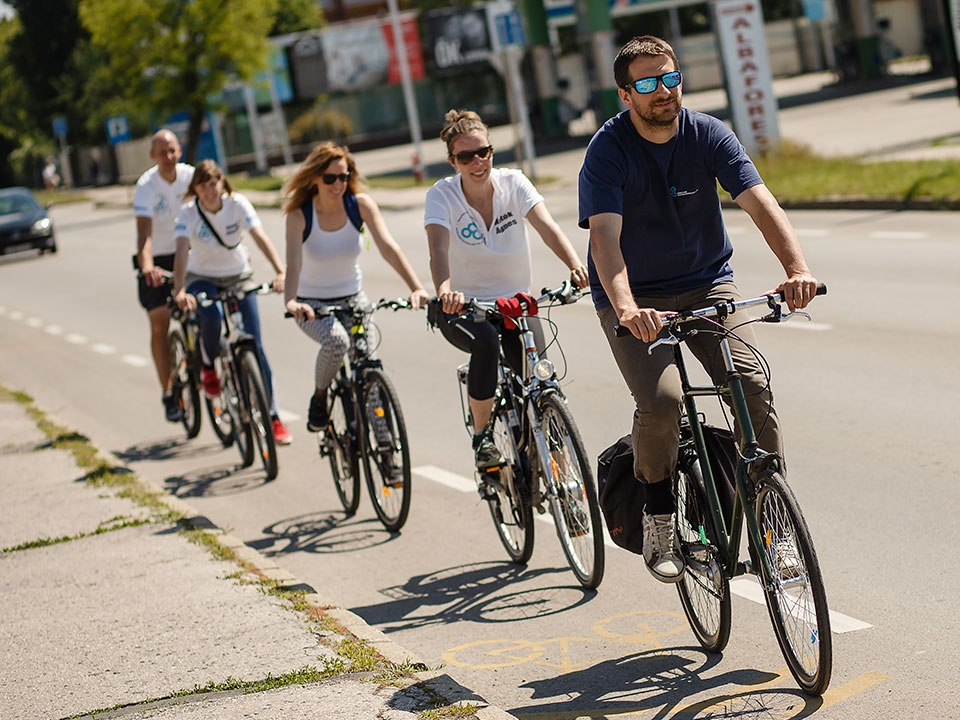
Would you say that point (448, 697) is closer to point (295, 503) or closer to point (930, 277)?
point (295, 503)

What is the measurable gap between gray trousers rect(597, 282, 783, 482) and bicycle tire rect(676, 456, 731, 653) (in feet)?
0.32

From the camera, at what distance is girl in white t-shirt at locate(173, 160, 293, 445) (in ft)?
32.3

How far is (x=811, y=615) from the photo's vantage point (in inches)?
184

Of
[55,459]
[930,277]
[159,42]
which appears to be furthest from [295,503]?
[159,42]

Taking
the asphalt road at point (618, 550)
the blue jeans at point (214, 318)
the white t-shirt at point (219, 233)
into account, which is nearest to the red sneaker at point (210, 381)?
the blue jeans at point (214, 318)

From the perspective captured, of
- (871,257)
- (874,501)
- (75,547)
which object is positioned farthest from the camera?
(871,257)

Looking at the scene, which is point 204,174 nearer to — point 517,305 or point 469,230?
point 469,230

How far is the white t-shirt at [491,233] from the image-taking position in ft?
22.6

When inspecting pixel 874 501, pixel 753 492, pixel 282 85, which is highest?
pixel 282 85

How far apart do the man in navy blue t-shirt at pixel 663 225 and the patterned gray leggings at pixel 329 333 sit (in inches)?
124

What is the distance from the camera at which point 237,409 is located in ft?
34.0

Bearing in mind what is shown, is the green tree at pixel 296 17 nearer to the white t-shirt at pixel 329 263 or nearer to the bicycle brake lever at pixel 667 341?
the white t-shirt at pixel 329 263

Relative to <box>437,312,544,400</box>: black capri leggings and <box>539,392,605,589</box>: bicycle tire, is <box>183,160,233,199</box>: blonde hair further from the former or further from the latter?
<box>539,392,605,589</box>: bicycle tire

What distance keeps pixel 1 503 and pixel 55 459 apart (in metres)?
1.38
